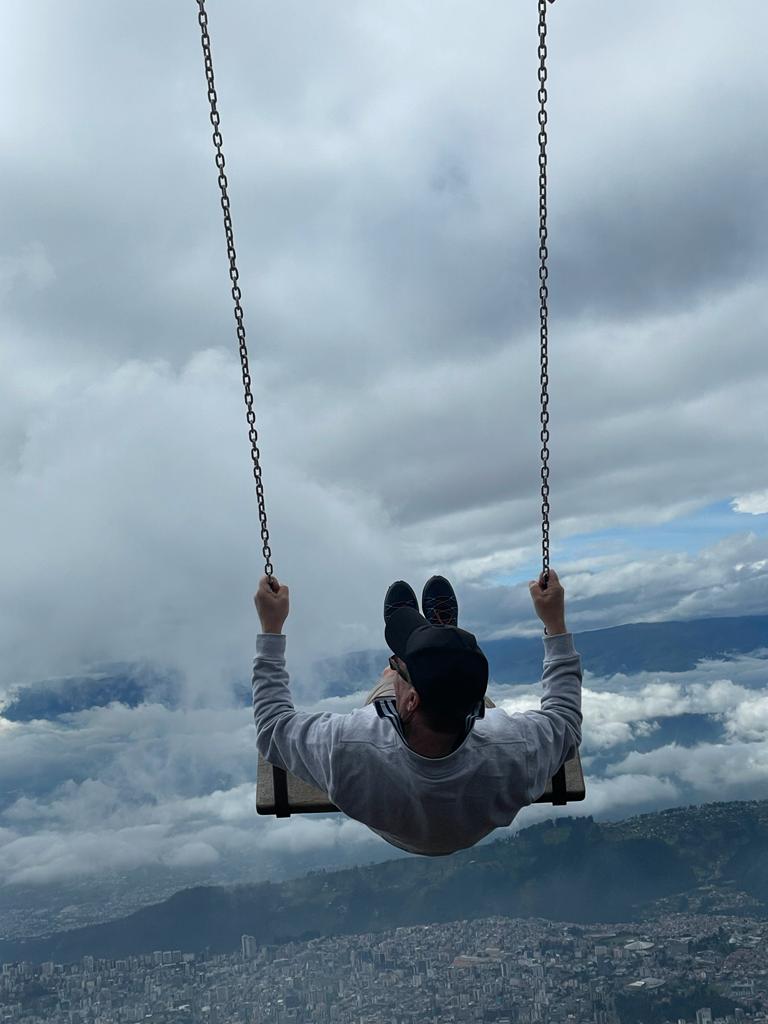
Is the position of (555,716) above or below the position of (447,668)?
below

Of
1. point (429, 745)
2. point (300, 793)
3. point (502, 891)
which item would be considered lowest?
point (502, 891)

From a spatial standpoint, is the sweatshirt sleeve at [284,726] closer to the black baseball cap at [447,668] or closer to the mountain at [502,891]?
the black baseball cap at [447,668]

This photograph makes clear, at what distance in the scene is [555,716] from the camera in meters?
3.08

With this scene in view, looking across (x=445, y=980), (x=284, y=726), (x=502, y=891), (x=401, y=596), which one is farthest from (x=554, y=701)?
(x=502, y=891)

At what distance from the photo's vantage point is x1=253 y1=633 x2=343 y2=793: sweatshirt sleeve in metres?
2.89

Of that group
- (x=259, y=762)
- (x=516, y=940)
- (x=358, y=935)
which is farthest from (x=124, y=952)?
(x=259, y=762)

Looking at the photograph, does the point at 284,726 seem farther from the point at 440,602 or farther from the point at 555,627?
the point at 440,602

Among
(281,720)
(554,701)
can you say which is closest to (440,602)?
(554,701)

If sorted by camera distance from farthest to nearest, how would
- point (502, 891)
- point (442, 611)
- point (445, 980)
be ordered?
point (502, 891) < point (445, 980) < point (442, 611)

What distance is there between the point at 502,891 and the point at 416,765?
14726 centimetres

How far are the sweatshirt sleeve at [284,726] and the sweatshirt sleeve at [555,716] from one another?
616mm

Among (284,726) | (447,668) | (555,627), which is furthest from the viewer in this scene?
(555,627)

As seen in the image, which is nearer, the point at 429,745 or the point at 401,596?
the point at 429,745

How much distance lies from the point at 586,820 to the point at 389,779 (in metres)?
150
